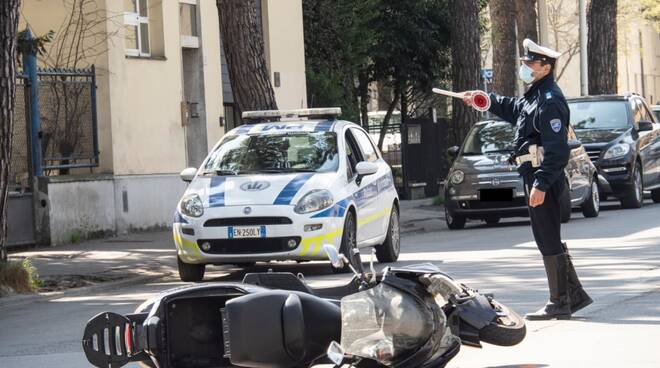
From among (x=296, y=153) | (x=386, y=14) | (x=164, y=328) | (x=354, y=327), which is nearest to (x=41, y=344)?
(x=164, y=328)

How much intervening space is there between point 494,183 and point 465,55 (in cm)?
823

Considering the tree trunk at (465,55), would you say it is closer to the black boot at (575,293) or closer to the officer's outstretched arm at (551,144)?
the black boot at (575,293)

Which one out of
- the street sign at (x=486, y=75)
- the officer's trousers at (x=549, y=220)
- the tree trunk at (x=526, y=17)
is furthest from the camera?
the street sign at (x=486, y=75)

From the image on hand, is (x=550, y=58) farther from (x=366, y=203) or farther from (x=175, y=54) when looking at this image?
(x=175, y=54)

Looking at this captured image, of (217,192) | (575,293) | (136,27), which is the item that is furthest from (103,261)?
(575,293)

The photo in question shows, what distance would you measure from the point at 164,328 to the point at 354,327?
39.0 inches

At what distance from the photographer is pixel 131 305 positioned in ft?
42.8

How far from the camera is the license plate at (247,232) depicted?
14.7 metres

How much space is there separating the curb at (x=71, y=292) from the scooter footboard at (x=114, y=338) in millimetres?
7077

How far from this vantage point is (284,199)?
48.8 feet

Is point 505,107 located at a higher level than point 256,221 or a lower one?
higher

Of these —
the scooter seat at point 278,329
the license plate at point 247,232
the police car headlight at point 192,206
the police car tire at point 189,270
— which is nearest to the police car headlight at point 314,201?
the license plate at point 247,232

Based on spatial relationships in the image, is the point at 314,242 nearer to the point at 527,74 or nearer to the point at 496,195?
the point at 527,74

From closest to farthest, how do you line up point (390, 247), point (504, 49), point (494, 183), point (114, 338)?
point (114, 338) → point (390, 247) → point (494, 183) → point (504, 49)
